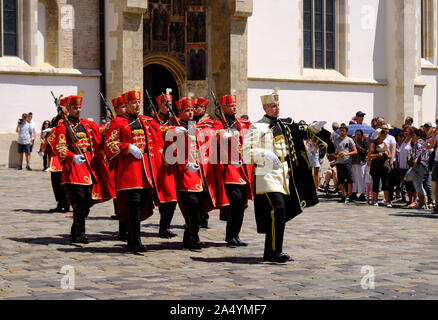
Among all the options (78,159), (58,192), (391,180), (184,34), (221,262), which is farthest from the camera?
(184,34)

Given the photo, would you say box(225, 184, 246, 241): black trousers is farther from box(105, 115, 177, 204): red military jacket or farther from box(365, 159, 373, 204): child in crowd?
box(365, 159, 373, 204): child in crowd

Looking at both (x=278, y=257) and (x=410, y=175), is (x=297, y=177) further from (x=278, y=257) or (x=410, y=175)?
(x=410, y=175)

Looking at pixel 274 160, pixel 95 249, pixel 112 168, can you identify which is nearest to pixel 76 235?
pixel 95 249

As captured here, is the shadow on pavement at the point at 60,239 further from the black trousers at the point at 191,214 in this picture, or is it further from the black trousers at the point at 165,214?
the black trousers at the point at 191,214

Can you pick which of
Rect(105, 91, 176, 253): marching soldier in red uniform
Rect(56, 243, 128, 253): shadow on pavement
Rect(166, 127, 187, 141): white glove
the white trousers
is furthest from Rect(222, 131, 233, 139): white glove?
the white trousers

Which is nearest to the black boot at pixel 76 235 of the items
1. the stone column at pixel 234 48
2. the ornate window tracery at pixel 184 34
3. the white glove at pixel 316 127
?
the white glove at pixel 316 127

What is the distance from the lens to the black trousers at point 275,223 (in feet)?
28.4

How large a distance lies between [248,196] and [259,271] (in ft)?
9.10

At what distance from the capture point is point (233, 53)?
83.3 ft

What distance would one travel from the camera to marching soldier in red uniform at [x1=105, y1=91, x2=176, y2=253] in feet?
30.9

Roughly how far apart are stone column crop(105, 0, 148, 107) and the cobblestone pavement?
10.5 m

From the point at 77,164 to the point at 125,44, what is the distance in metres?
14.0
